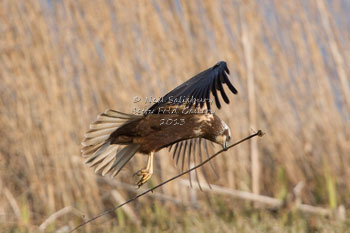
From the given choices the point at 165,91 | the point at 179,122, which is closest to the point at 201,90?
the point at 179,122

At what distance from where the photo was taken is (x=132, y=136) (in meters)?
1.39

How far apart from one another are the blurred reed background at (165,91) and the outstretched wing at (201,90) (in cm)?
205

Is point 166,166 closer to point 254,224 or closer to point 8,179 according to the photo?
point 254,224

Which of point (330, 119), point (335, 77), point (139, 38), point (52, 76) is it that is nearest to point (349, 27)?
point (335, 77)

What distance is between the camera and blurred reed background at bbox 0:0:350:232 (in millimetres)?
3453

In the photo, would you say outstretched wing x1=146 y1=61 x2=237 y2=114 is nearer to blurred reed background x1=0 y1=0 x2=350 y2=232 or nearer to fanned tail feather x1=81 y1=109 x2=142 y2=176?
fanned tail feather x1=81 y1=109 x2=142 y2=176

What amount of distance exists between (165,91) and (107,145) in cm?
196

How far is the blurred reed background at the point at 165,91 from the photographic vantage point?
3.45m

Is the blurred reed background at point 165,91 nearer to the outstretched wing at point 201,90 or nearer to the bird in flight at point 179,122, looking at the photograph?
the bird in flight at point 179,122

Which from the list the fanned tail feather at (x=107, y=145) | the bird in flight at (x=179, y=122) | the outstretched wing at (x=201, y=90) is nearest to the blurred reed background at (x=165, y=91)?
the fanned tail feather at (x=107, y=145)

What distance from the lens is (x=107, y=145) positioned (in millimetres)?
1531

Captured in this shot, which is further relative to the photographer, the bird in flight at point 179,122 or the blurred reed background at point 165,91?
the blurred reed background at point 165,91

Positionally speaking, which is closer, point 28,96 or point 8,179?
point 28,96

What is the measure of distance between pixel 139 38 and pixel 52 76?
1.92ft
